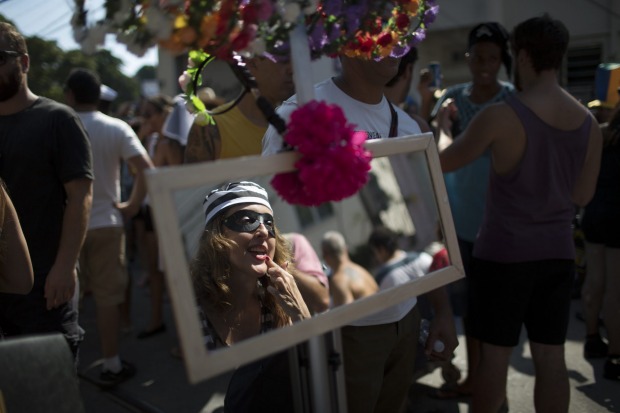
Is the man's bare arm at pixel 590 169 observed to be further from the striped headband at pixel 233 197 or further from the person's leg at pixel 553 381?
the striped headband at pixel 233 197

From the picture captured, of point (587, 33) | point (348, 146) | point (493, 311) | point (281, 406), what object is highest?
point (348, 146)

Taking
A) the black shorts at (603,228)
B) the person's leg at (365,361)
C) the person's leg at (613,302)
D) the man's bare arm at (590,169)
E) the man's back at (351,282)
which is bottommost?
the person's leg at (613,302)

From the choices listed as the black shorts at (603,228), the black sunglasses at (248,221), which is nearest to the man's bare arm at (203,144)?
the black sunglasses at (248,221)

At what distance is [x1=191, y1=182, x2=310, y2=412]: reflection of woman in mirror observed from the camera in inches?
61.1

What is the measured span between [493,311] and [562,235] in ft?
1.32

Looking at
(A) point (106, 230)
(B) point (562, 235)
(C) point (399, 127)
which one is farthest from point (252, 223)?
(A) point (106, 230)

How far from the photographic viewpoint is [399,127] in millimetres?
2029

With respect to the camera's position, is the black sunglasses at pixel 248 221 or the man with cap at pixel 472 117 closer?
the black sunglasses at pixel 248 221

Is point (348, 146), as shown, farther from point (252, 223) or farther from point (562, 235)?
point (562, 235)

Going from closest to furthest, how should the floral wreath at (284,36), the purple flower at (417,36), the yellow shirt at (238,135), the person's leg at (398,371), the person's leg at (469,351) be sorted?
1. the floral wreath at (284,36)
2. the purple flower at (417,36)
3. the person's leg at (398,371)
4. the yellow shirt at (238,135)
5. the person's leg at (469,351)

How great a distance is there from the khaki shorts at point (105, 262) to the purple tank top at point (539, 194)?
7.54 ft

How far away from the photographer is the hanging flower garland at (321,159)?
1.22 meters

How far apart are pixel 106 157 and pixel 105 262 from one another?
0.65 meters

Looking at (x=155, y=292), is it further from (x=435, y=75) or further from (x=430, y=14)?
(x=430, y=14)
